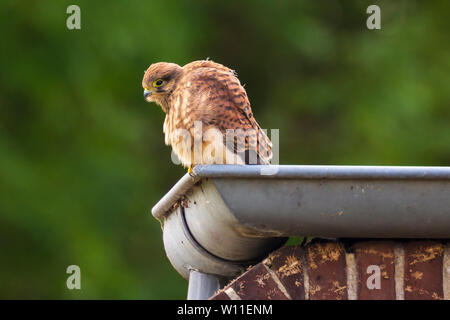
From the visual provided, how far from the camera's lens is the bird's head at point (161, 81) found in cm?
341

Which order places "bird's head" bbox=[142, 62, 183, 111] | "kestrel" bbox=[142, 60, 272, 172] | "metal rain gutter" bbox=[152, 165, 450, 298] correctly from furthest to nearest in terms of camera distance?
"bird's head" bbox=[142, 62, 183, 111], "kestrel" bbox=[142, 60, 272, 172], "metal rain gutter" bbox=[152, 165, 450, 298]

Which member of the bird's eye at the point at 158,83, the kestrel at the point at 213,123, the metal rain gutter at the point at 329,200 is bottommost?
the metal rain gutter at the point at 329,200

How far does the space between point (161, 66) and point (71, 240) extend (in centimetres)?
449

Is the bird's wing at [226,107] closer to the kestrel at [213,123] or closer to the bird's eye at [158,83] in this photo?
the kestrel at [213,123]

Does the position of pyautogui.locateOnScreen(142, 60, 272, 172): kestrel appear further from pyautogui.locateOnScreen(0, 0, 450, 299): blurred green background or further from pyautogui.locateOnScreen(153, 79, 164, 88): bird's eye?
pyautogui.locateOnScreen(0, 0, 450, 299): blurred green background

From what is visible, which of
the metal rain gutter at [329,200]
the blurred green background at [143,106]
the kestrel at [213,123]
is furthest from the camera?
the blurred green background at [143,106]

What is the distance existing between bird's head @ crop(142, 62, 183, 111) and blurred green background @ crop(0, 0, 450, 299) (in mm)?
4075

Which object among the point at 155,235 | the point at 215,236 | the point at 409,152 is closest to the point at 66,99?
the point at 155,235

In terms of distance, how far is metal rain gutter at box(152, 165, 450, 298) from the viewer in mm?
2055

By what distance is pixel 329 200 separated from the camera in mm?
2088

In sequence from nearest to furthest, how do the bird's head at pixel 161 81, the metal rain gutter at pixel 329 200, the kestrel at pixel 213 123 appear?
the metal rain gutter at pixel 329 200, the kestrel at pixel 213 123, the bird's head at pixel 161 81

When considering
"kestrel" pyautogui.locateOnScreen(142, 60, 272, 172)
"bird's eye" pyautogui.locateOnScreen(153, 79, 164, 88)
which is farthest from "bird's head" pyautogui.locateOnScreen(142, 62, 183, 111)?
"kestrel" pyautogui.locateOnScreen(142, 60, 272, 172)

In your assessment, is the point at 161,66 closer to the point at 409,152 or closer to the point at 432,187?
the point at 432,187

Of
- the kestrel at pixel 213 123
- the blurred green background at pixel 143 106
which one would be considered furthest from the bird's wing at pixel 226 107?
the blurred green background at pixel 143 106
